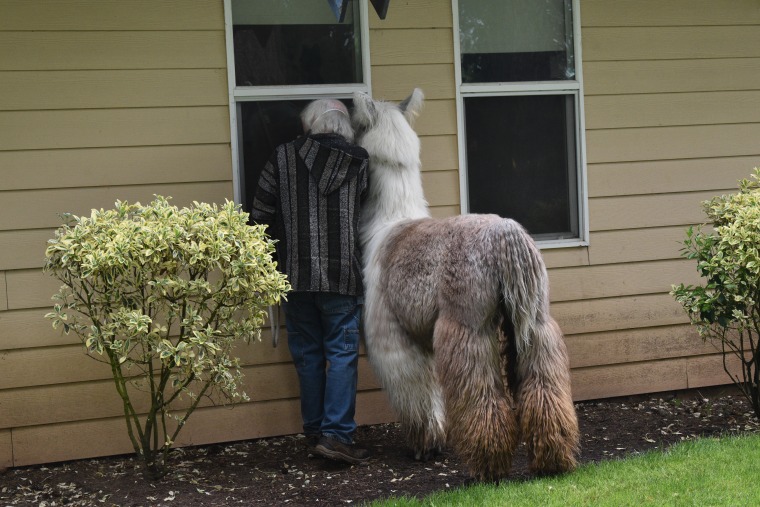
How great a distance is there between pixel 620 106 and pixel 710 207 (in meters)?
0.95

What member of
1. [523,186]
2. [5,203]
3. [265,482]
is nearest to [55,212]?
[5,203]

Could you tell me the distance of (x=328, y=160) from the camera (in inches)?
210

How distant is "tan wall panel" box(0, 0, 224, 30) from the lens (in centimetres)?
540

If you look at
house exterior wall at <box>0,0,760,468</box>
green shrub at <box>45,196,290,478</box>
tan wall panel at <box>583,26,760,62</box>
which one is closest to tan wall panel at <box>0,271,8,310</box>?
house exterior wall at <box>0,0,760,468</box>

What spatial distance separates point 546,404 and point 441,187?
82.2 inches

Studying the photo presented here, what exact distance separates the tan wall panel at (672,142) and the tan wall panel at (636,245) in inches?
19.9

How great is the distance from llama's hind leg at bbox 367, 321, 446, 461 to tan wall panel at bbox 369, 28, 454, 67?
5.97 feet

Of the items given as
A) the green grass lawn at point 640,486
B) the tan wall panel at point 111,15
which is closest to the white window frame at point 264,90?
the tan wall panel at point 111,15

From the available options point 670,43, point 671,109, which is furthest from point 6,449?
point 670,43

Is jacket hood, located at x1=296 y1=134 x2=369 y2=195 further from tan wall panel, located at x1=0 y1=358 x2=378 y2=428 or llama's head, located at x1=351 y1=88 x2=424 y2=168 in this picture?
tan wall panel, located at x1=0 y1=358 x2=378 y2=428

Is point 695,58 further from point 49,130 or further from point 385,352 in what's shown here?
point 49,130

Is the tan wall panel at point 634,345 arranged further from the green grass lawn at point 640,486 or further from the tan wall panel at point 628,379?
the green grass lawn at point 640,486

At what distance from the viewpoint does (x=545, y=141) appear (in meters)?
6.47

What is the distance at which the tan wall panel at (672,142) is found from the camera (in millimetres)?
6480
